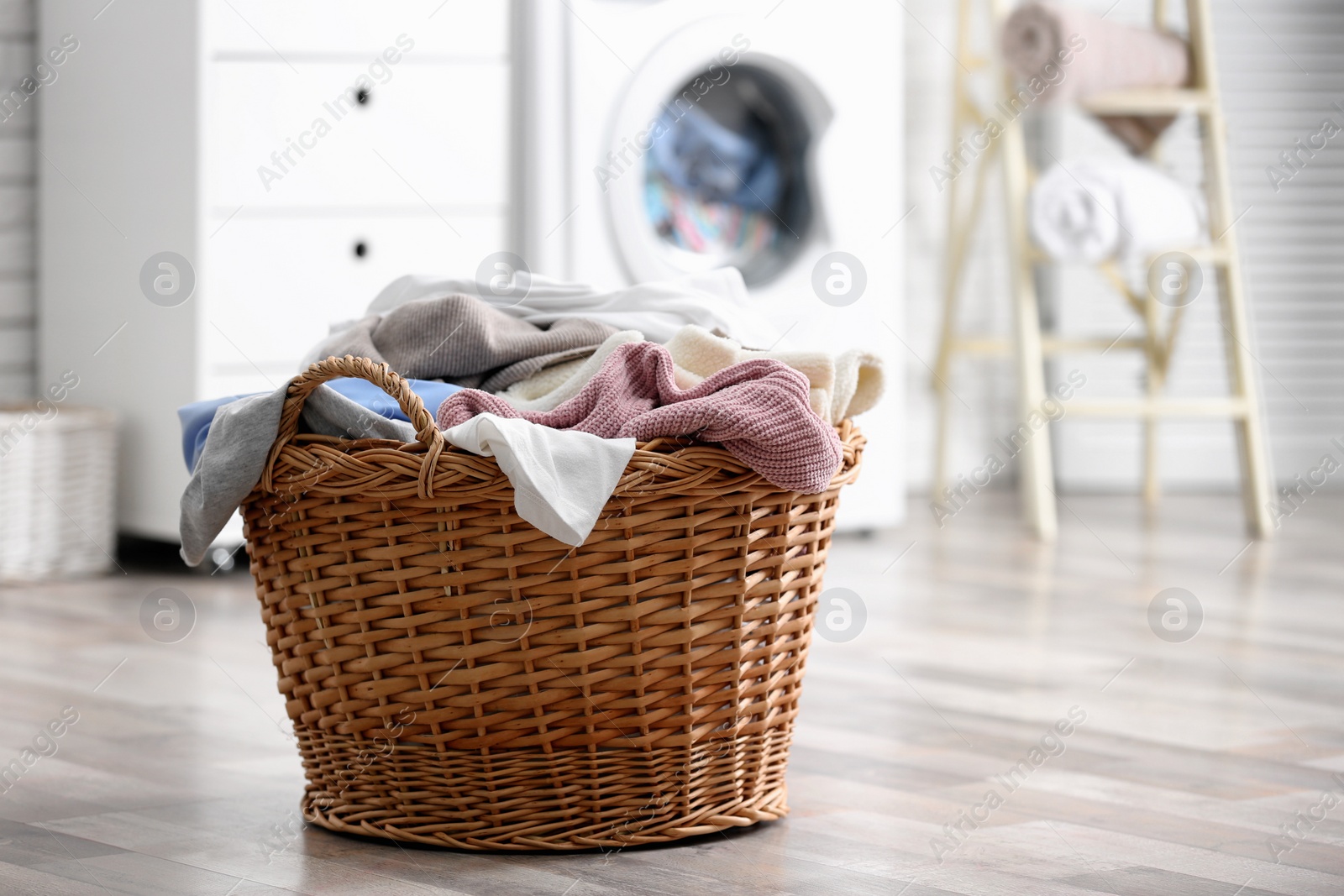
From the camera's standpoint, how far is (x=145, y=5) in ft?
7.77

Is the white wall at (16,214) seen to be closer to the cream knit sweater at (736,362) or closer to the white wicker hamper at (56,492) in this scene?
the white wicker hamper at (56,492)

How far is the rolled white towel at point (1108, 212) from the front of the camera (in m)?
2.81

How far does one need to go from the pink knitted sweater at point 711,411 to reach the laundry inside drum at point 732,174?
4.92 ft

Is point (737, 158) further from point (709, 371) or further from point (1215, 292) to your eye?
point (709, 371)

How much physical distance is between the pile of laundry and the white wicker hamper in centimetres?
116

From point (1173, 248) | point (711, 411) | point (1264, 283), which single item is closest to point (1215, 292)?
point (1264, 283)

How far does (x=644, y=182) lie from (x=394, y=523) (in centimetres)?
161

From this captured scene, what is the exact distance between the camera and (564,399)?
1.22 m

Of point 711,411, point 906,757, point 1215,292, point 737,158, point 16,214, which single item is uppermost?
point 737,158

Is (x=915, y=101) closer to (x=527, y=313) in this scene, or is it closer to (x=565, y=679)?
(x=527, y=313)

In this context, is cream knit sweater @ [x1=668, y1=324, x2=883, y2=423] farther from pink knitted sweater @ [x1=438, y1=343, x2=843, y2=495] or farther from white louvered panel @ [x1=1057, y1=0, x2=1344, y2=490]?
white louvered panel @ [x1=1057, y1=0, x2=1344, y2=490]

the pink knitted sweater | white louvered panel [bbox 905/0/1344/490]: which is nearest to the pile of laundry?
the pink knitted sweater

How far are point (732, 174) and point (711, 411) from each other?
1.67 m

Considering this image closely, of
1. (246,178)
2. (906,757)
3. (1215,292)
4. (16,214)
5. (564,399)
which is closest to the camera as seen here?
(564,399)
